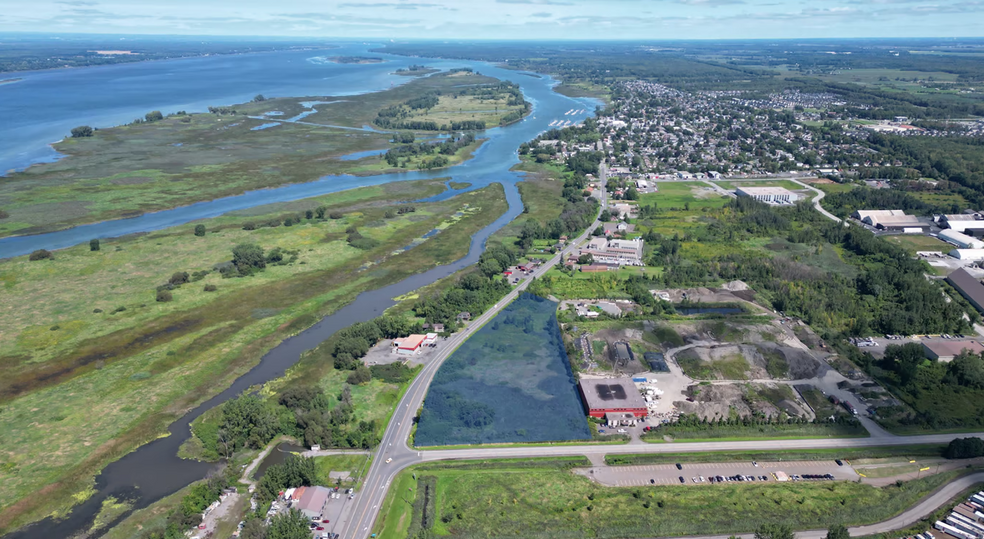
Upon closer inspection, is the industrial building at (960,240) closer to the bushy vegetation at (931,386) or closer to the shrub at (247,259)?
the bushy vegetation at (931,386)

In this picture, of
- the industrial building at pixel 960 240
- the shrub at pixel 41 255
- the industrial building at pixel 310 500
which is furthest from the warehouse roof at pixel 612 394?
the shrub at pixel 41 255

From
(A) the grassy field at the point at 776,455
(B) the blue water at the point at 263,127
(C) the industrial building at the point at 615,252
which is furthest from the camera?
(B) the blue water at the point at 263,127

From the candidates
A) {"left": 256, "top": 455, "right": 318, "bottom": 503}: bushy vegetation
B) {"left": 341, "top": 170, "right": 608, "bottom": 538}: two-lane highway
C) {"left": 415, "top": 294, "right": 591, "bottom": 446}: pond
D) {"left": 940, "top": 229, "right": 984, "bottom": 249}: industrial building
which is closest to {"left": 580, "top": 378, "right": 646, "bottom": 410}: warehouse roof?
{"left": 415, "top": 294, "right": 591, "bottom": 446}: pond

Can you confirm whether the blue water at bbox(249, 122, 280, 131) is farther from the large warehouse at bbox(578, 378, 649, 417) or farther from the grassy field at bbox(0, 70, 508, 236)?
the large warehouse at bbox(578, 378, 649, 417)

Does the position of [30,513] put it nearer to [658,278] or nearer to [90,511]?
[90,511]

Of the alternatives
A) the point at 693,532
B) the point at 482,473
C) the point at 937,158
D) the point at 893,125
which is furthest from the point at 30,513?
the point at 893,125

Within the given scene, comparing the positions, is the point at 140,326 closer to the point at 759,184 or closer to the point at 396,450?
the point at 396,450
